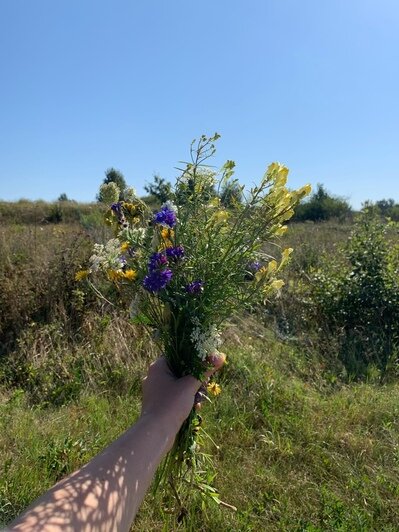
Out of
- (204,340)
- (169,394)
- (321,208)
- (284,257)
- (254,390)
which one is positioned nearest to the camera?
(169,394)

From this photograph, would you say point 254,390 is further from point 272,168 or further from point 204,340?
point 272,168

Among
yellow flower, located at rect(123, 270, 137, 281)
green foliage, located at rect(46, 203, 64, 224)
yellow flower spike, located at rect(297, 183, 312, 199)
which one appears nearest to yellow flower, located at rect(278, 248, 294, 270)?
yellow flower spike, located at rect(297, 183, 312, 199)

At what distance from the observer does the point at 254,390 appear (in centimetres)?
366

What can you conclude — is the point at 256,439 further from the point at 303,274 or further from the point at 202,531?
the point at 303,274

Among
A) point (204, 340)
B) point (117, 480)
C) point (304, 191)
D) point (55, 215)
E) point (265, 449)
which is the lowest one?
point (265, 449)

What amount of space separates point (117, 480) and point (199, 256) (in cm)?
76

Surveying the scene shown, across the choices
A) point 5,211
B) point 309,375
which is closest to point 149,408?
point 309,375

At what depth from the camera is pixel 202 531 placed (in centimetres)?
233

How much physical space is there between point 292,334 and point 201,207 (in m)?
3.69

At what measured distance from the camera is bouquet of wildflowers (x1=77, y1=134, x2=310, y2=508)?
5.35 feet

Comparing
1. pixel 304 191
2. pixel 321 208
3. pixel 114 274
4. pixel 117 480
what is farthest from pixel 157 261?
pixel 321 208

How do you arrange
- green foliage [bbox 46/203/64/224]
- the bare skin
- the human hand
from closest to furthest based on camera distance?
1. the bare skin
2. the human hand
3. green foliage [bbox 46/203/64/224]

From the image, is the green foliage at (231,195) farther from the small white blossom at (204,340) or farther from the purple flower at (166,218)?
the small white blossom at (204,340)

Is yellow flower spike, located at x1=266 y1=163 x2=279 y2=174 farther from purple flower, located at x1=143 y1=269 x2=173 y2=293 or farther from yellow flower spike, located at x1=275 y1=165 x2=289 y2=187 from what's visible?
purple flower, located at x1=143 y1=269 x2=173 y2=293
